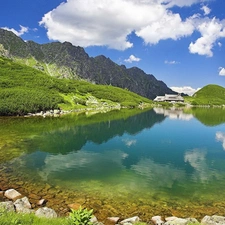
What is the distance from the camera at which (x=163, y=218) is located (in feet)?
70.3

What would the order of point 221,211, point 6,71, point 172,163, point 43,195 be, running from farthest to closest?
point 6,71 → point 172,163 → point 43,195 → point 221,211

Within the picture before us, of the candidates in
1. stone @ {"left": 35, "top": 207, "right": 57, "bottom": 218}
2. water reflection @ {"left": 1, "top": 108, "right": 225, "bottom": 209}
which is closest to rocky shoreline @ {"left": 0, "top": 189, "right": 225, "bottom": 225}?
stone @ {"left": 35, "top": 207, "right": 57, "bottom": 218}

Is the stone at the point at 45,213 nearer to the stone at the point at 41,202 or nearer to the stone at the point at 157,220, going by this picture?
the stone at the point at 41,202

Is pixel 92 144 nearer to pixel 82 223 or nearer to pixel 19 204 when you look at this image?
pixel 19 204

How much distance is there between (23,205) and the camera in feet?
71.1

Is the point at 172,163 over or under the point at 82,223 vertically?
under

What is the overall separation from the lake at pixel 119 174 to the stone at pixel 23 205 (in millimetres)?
2341

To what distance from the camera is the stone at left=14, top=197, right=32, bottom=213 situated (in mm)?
20300

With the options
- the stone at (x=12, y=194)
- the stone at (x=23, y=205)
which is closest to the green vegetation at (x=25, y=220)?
the stone at (x=23, y=205)

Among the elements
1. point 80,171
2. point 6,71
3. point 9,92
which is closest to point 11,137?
point 80,171

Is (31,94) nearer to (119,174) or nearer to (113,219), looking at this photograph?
(119,174)

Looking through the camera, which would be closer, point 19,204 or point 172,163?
point 19,204

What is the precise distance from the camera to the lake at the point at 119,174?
79.9 ft

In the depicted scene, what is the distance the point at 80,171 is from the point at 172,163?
15744 millimetres
